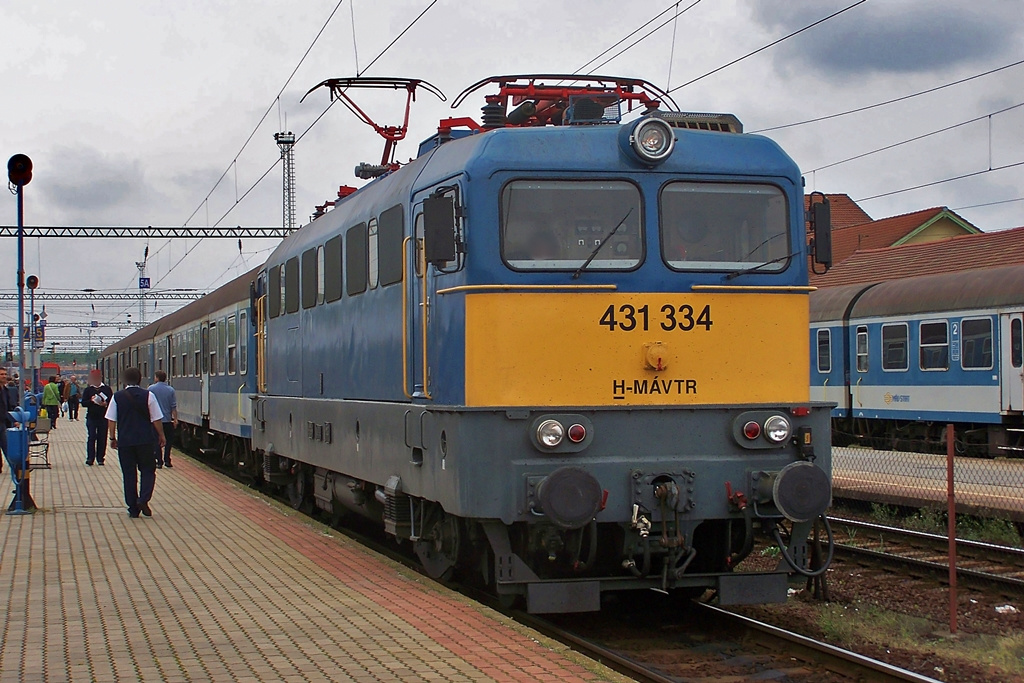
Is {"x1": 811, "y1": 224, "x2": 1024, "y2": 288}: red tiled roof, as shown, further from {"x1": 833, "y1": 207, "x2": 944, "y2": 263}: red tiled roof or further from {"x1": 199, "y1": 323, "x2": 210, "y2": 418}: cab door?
{"x1": 199, "y1": 323, "x2": 210, "y2": 418}: cab door

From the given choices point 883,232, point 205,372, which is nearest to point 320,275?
point 205,372

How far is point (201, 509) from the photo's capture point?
15.1m

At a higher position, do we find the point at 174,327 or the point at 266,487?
the point at 174,327

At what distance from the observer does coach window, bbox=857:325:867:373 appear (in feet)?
83.5

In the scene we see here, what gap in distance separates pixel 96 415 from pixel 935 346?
15.0 metres

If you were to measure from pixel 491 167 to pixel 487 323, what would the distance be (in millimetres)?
1030

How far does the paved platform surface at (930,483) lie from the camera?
520 inches

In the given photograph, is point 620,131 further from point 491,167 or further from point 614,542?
point 614,542

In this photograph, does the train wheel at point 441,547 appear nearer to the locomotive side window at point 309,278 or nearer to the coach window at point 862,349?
the locomotive side window at point 309,278

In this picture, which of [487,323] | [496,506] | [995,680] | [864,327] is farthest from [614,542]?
[864,327]

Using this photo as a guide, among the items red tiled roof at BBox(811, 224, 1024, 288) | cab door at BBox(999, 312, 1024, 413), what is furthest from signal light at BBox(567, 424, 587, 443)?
red tiled roof at BBox(811, 224, 1024, 288)

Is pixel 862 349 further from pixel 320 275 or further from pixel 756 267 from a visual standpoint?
pixel 756 267

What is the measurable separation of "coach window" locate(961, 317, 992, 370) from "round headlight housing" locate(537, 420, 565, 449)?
15.3 m

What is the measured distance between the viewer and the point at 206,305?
78.7 feet
